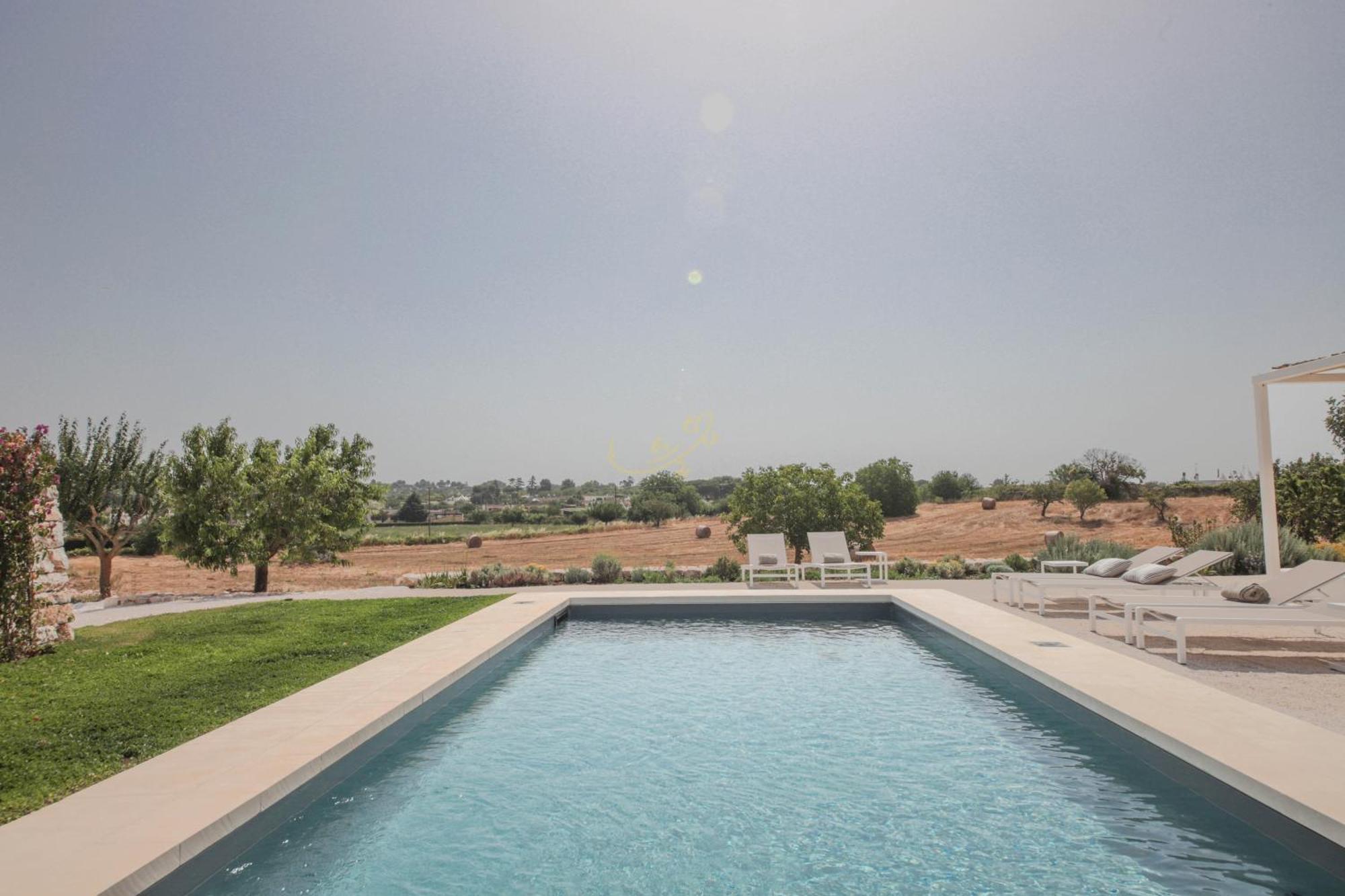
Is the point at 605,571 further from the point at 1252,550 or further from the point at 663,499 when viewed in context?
the point at 663,499

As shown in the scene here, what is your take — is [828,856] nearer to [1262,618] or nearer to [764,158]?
[1262,618]

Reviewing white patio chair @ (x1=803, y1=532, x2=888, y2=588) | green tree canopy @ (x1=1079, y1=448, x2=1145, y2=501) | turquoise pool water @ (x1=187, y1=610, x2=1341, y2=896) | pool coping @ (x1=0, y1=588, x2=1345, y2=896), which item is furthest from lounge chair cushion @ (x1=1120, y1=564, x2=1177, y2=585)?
green tree canopy @ (x1=1079, y1=448, x2=1145, y2=501)

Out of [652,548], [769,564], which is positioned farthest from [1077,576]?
[652,548]

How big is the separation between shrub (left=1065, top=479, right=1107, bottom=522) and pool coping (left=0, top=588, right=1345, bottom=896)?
23194mm

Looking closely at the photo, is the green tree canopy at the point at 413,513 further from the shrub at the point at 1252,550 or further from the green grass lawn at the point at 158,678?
the shrub at the point at 1252,550

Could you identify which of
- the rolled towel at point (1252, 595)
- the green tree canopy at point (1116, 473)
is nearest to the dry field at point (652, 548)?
the green tree canopy at point (1116, 473)

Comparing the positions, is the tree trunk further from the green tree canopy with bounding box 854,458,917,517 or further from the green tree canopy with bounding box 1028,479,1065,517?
the green tree canopy with bounding box 1028,479,1065,517

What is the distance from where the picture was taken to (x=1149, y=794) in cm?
354

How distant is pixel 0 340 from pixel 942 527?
94.7ft

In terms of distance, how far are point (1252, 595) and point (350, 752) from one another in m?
7.09

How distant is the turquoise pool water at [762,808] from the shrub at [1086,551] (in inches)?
259

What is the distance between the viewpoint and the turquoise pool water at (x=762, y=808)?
2.93 meters

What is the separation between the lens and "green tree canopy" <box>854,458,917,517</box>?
31953mm

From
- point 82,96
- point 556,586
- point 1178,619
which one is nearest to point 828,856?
point 1178,619
